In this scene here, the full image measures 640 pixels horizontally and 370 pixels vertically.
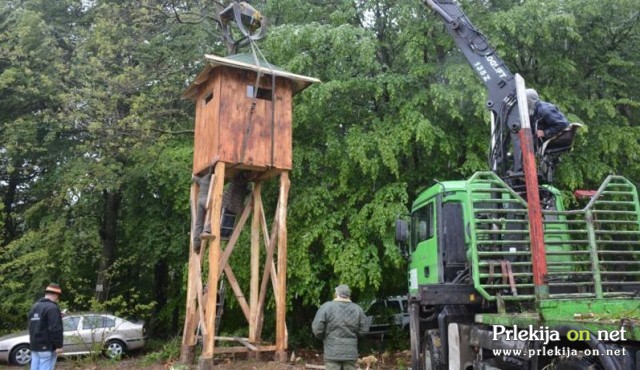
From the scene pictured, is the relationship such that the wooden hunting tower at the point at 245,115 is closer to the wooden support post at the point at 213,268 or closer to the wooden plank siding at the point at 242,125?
the wooden plank siding at the point at 242,125

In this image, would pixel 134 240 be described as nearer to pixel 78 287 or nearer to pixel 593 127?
pixel 78 287

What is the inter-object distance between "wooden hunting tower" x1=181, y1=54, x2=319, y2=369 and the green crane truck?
299 cm

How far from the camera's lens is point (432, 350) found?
26.9ft

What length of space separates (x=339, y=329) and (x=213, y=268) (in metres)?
3.82

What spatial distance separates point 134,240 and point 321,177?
8658 mm

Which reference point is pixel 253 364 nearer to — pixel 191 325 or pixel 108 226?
pixel 191 325

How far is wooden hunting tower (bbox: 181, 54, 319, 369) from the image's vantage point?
401 inches

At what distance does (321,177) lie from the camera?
535 inches

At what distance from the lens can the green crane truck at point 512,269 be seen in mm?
5203

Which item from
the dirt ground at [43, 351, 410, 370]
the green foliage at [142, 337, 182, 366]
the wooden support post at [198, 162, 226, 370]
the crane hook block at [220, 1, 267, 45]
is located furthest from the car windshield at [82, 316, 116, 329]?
the crane hook block at [220, 1, 267, 45]

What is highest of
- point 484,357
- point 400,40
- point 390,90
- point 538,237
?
point 400,40

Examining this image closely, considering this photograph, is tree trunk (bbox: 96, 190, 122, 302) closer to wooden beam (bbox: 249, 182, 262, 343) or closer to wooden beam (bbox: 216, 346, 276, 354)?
wooden beam (bbox: 249, 182, 262, 343)

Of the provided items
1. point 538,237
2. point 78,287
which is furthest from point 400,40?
point 78,287

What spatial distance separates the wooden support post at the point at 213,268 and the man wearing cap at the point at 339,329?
11.3 ft
